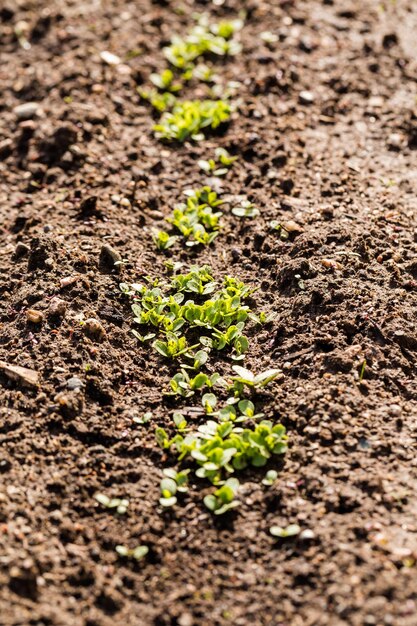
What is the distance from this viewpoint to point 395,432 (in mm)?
3158

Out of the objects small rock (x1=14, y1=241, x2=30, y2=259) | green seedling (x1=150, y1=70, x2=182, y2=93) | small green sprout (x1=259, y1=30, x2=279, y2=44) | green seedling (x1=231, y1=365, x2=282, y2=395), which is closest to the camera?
green seedling (x1=231, y1=365, x2=282, y2=395)

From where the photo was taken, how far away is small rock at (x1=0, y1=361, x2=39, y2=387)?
333cm

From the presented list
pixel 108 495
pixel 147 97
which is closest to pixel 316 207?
pixel 147 97

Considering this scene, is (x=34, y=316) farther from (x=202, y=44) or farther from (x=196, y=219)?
(x=202, y=44)

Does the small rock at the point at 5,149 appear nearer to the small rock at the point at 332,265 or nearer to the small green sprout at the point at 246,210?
the small green sprout at the point at 246,210

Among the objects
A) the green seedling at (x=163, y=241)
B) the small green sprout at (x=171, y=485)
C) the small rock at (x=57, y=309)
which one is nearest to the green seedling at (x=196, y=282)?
the green seedling at (x=163, y=241)

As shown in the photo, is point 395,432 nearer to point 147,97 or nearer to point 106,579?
point 106,579

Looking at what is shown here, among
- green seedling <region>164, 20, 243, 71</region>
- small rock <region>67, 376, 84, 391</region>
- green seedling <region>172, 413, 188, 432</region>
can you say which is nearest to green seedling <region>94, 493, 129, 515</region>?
green seedling <region>172, 413, 188, 432</region>

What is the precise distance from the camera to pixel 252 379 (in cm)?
339

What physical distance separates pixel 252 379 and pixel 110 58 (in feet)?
10.1

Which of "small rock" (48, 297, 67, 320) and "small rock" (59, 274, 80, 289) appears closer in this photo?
"small rock" (48, 297, 67, 320)

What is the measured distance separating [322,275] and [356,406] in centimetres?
77

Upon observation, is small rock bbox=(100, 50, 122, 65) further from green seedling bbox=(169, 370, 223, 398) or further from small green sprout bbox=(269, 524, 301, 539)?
small green sprout bbox=(269, 524, 301, 539)

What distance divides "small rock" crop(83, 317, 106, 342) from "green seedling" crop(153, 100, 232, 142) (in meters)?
1.75
